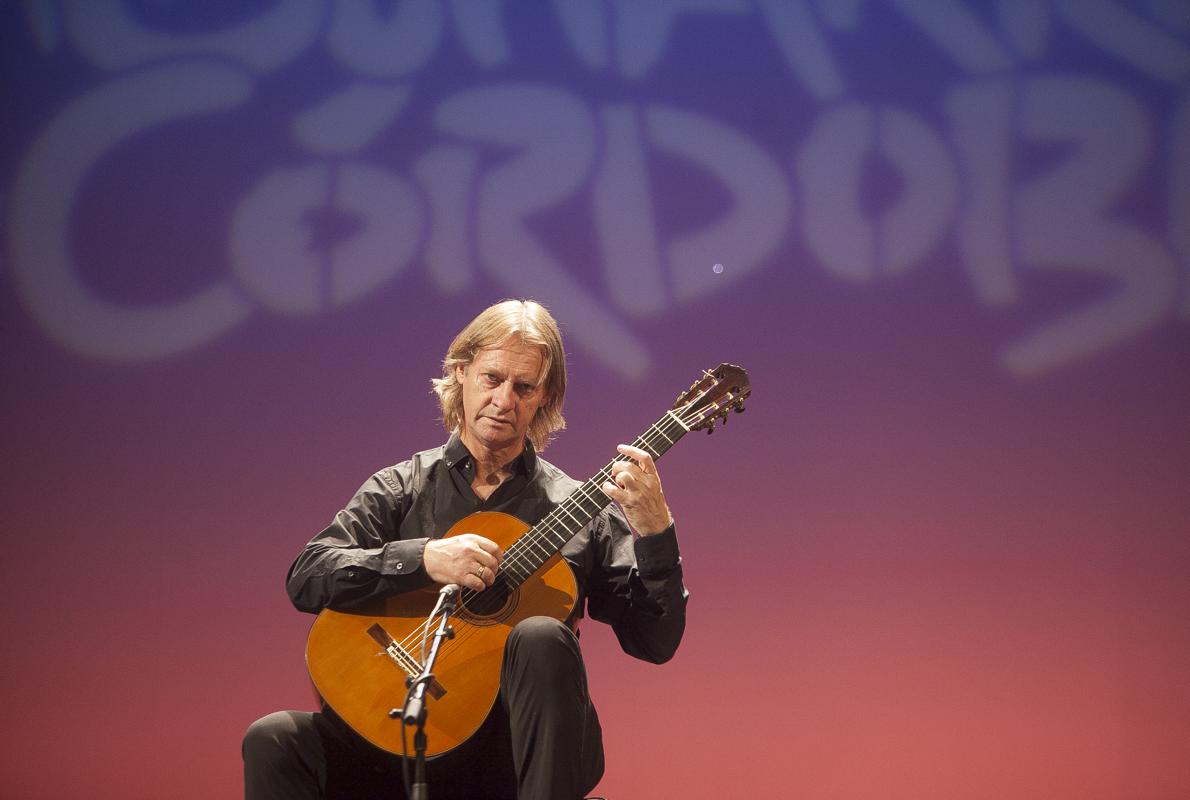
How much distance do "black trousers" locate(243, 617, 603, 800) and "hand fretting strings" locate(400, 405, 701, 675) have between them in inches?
8.0

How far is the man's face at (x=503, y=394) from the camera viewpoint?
2.40 metres

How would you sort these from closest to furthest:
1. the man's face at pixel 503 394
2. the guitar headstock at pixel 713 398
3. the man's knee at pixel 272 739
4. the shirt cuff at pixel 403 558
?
the man's knee at pixel 272 739
the shirt cuff at pixel 403 558
the guitar headstock at pixel 713 398
the man's face at pixel 503 394

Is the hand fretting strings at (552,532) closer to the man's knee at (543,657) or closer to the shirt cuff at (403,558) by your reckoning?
the shirt cuff at (403,558)

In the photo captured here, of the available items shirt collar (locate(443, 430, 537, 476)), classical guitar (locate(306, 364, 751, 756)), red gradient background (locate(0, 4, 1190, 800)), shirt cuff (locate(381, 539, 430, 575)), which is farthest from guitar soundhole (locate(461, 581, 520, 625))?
red gradient background (locate(0, 4, 1190, 800))

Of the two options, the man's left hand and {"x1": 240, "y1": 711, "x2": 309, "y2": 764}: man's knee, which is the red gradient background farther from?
{"x1": 240, "y1": 711, "x2": 309, "y2": 764}: man's knee

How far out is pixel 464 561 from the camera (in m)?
2.05

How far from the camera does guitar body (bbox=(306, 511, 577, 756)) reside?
2.00m

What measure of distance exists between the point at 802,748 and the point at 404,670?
1.48 metres

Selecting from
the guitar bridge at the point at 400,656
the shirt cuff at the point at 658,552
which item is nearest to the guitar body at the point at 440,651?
the guitar bridge at the point at 400,656

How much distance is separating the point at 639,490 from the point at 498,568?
0.32 meters

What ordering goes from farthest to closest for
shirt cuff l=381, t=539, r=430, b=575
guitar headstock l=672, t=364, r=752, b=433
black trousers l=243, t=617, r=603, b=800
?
1. guitar headstock l=672, t=364, r=752, b=433
2. shirt cuff l=381, t=539, r=430, b=575
3. black trousers l=243, t=617, r=603, b=800

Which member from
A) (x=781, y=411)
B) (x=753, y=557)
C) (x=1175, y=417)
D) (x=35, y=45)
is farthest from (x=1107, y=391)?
(x=35, y=45)

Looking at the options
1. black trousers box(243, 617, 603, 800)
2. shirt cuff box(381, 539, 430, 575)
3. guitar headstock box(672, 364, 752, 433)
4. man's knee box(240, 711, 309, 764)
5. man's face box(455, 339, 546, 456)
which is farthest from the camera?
man's face box(455, 339, 546, 456)

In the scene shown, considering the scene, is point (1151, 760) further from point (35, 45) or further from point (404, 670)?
point (35, 45)
